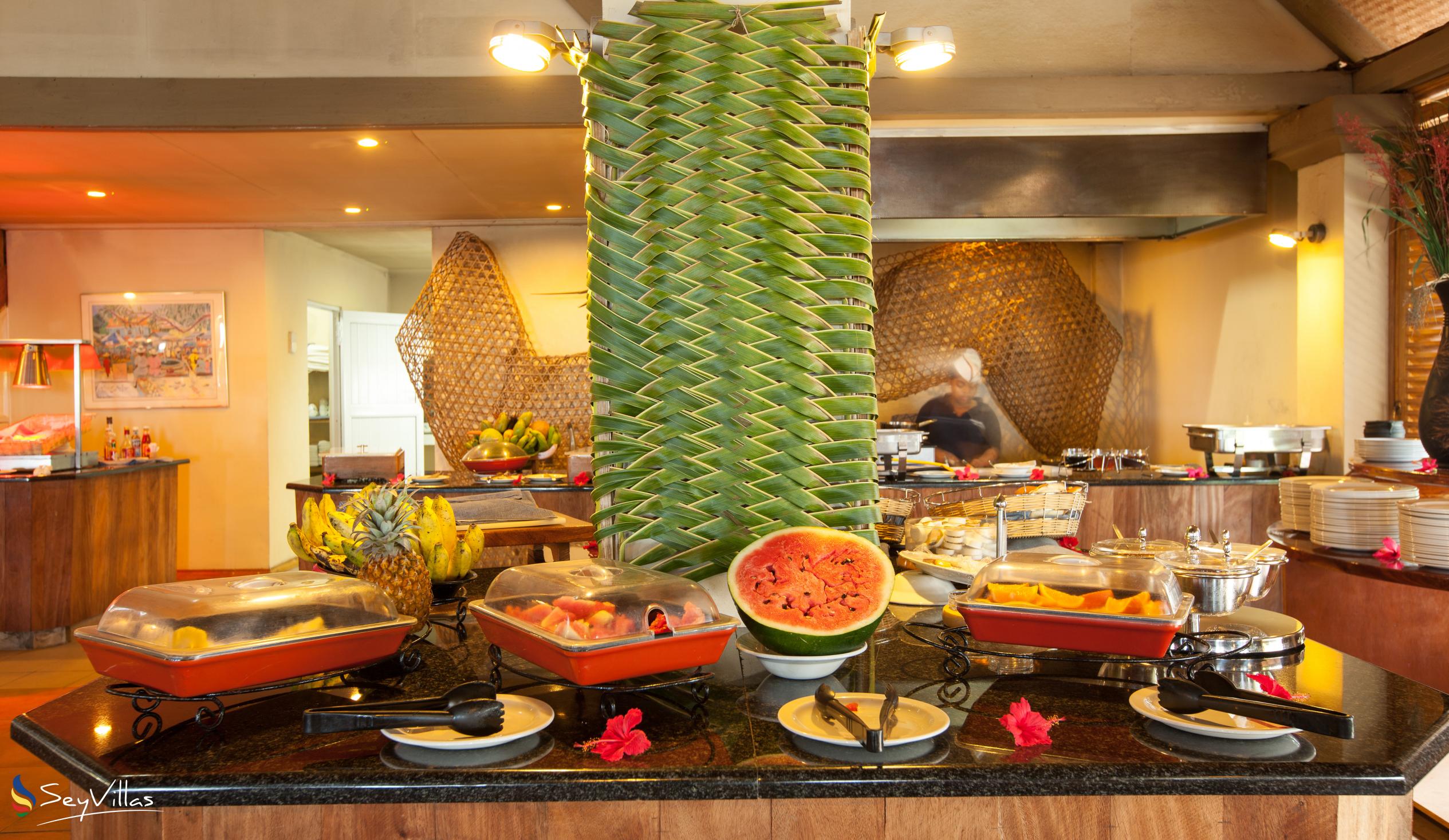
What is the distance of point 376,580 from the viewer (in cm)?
164

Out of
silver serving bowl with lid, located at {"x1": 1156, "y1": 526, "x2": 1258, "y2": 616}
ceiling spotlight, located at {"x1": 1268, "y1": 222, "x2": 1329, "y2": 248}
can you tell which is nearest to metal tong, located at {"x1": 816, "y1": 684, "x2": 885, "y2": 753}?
silver serving bowl with lid, located at {"x1": 1156, "y1": 526, "x2": 1258, "y2": 616}

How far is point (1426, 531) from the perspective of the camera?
2566 mm

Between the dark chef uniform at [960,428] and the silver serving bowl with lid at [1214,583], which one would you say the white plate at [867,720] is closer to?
the silver serving bowl with lid at [1214,583]

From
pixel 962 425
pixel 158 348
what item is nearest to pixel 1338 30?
pixel 962 425

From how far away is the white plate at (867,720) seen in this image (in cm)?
115

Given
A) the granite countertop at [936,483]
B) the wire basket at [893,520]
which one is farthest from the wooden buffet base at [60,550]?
the wire basket at [893,520]

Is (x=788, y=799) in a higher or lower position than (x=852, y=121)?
lower

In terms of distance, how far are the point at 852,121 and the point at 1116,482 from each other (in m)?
3.85

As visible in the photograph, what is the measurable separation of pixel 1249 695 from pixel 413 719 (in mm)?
1047

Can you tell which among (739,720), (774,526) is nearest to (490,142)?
(774,526)

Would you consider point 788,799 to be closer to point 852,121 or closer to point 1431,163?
point 852,121

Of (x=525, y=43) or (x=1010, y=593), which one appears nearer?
(x=1010, y=593)

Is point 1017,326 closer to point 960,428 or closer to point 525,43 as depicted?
point 960,428

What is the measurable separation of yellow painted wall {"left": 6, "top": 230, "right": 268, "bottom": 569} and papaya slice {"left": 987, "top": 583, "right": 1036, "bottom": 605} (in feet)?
24.9
